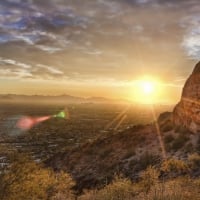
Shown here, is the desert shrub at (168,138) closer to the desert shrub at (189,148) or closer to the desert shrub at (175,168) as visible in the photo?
the desert shrub at (189,148)

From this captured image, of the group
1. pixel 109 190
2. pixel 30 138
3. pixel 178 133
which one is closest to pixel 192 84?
pixel 178 133

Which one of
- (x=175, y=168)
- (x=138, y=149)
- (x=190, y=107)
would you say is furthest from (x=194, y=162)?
(x=190, y=107)

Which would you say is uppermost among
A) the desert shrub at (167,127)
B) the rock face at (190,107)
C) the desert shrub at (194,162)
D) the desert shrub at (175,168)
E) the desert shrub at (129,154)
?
the rock face at (190,107)

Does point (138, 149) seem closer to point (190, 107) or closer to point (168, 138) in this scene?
point (168, 138)

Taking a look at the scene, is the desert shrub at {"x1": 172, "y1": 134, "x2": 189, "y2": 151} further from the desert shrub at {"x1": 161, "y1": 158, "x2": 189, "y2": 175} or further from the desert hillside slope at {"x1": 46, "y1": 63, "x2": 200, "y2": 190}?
the desert shrub at {"x1": 161, "y1": 158, "x2": 189, "y2": 175}

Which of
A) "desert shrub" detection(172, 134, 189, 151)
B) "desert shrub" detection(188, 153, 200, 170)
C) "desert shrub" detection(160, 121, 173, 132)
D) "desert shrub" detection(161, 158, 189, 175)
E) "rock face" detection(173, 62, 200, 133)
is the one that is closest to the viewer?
"desert shrub" detection(161, 158, 189, 175)

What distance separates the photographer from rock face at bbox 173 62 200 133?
133ft

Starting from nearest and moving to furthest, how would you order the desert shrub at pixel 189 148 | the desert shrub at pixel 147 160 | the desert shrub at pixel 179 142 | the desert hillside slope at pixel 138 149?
the desert shrub at pixel 147 160 → the desert shrub at pixel 189 148 → the desert hillside slope at pixel 138 149 → the desert shrub at pixel 179 142

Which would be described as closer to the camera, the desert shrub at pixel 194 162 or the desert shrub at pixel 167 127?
the desert shrub at pixel 194 162

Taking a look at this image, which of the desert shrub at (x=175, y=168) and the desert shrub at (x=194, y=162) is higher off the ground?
the desert shrub at (x=194, y=162)

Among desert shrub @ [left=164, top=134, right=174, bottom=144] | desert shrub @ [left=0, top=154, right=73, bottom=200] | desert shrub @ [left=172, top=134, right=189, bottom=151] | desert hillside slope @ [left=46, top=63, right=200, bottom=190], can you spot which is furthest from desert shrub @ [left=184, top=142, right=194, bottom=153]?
desert shrub @ [left=0, top=154, right=73, bottom=200]

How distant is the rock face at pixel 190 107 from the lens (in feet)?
133

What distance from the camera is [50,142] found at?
103 meters

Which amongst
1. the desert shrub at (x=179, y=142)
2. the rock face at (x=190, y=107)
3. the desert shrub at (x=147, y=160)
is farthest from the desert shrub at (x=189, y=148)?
the rock face at (x=190, y=107)
